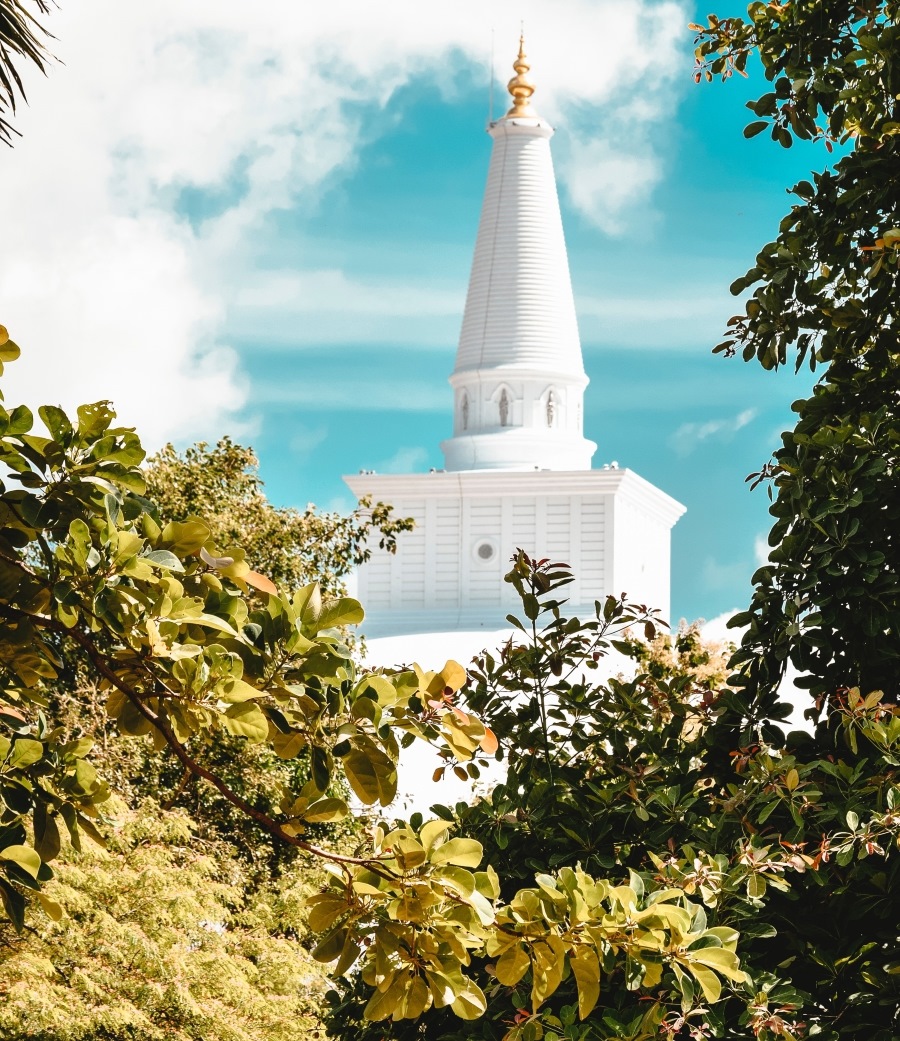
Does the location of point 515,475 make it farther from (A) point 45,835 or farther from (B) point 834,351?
(A) point 45,835

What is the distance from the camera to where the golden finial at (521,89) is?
107 feet

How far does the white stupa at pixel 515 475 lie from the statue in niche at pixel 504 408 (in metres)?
0.03

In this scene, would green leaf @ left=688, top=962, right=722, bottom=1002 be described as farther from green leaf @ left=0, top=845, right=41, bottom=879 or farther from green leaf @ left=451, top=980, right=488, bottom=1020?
green leaf @ left=0, top=845, right=41, bottom=879

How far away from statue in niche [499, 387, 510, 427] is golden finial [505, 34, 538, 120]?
6.79 m

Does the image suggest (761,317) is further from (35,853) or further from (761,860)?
(35,853)

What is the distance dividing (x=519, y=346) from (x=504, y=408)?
1499 millimetres

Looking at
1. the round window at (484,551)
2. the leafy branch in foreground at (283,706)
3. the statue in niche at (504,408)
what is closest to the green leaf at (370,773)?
the leafy branch in foreground at (283,706)

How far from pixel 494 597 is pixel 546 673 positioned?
2559 cm

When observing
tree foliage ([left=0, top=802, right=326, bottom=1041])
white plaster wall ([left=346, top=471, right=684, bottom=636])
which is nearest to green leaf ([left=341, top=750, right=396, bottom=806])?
tree foliage ([left=0, top=802, right=326, bottom=1041])

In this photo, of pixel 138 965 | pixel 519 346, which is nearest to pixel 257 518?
pixel 138 965

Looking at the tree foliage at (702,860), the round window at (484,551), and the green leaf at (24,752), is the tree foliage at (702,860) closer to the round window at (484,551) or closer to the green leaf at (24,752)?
the green leaf at (24,752)

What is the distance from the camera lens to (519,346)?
32.8m

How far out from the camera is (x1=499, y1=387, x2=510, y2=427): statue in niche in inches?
1303

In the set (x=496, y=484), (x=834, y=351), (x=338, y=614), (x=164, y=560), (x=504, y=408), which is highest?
(x=504, y=408)
